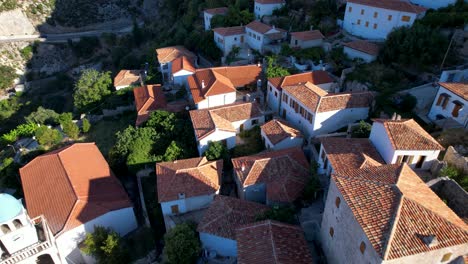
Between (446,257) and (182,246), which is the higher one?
(446,257)

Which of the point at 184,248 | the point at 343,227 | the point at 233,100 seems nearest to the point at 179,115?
the point at 233,100

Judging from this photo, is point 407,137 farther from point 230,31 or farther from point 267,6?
point 267,6

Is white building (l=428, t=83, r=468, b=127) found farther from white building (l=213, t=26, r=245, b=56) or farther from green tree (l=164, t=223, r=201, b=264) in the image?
white building (l=213, t=26, r=245, b=56)

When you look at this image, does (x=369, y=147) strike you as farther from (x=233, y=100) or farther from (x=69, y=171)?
(x=69, y=171)

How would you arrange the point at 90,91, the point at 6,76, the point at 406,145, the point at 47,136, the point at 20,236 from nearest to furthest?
the point at 20,236 < the point at 406,145 < the point at 47,136 < the point at 90,91 < the point at 6,76

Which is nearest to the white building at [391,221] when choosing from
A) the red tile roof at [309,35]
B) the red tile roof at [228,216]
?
the red tile roof at [228,216]

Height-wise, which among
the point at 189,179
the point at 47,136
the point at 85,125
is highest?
the point at 189,179

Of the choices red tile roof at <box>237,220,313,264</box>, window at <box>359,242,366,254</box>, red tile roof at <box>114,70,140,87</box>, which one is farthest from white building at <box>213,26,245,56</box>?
window at <box>359,242,366,254</box>

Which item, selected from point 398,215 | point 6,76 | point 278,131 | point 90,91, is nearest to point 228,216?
point 278,131
